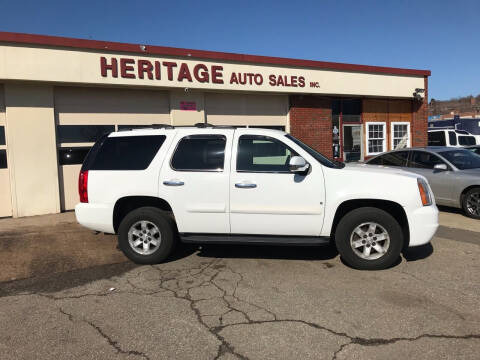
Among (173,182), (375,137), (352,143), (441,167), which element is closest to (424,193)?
(173,182)

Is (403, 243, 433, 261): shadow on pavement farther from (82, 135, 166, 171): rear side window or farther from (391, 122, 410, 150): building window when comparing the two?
(391, 122, 410, 150): building window

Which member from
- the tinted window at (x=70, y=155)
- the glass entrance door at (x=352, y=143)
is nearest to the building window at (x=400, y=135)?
the glass entrance door at (x=352, y=143)

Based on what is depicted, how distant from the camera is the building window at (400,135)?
1488cm

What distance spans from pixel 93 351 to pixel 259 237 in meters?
2.46

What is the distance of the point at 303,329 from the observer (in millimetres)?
3361

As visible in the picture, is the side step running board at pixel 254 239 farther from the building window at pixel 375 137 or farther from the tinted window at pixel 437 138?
the tinted window at pixel 437 138

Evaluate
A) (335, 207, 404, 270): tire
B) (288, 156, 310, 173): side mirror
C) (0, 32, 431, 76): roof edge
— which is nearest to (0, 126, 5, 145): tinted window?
(0, 32, 431, 76): roof edge

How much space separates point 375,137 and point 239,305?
1224 cm

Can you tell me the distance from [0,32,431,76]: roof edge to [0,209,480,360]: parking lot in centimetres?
521

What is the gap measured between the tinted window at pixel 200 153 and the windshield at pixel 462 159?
585 cm

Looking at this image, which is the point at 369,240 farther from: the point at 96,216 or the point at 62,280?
the point at 62,280

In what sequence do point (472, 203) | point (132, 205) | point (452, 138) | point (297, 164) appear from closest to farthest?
point (297, 164) → point (132, 205) → point (472, 203) → point (452, 138)

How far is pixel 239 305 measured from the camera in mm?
3881

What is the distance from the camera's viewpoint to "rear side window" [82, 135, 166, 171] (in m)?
→ 5.23
